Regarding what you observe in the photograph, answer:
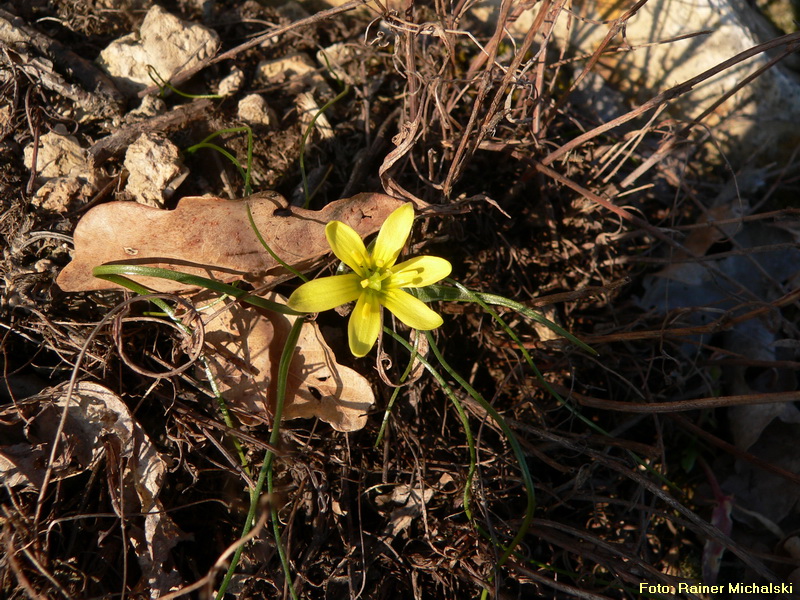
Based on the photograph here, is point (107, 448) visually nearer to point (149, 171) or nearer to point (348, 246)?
point (149, 171)

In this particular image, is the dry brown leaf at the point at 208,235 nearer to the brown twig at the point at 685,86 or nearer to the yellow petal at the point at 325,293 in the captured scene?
the yellow petal at the point at 325,293

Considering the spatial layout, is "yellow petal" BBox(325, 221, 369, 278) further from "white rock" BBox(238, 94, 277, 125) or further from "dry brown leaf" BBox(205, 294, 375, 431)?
"white rock" BBox(238, 94, 277, 125)

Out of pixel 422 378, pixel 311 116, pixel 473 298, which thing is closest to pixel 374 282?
pixel 473 298

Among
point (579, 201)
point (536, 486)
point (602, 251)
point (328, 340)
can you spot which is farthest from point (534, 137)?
point (536, 486)

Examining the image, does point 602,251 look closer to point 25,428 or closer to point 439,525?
point 439,525

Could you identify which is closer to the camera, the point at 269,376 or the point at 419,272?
the point at 419,272

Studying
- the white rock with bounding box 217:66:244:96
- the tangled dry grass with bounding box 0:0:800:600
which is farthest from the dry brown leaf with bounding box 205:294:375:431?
the white rock with bounding box 217:66:244:96

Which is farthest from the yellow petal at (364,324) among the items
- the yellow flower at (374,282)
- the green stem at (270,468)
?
the green stem at (270,468)
